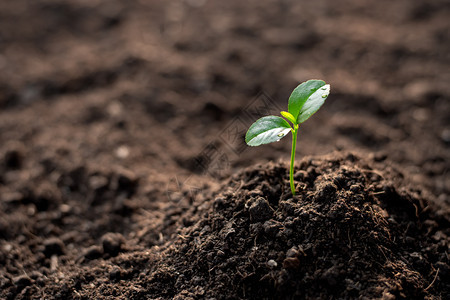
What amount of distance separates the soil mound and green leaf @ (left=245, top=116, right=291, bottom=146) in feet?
0.85

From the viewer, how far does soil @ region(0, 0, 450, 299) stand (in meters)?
1.32

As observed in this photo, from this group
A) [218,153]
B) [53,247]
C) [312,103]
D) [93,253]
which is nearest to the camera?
[312,103]

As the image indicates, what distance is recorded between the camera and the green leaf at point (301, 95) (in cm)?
129

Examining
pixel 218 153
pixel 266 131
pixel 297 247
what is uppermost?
pixel 266 131

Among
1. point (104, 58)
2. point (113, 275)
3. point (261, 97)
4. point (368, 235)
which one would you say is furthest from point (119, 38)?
point (368, 235)

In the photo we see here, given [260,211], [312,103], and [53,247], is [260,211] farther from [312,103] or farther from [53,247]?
[53,247]

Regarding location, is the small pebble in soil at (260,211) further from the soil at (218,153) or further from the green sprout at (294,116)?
the green sprout at (294,116)

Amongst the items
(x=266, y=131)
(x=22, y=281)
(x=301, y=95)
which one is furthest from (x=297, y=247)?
(x=22, y=281)

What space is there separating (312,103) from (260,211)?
16.5 inches

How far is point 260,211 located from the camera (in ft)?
4.52

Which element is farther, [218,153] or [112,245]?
[218,153]

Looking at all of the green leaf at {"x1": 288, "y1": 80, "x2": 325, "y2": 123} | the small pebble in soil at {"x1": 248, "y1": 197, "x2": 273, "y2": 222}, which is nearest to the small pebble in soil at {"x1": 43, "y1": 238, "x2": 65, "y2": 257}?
the small pebble in soil at {"x1": 248, "y1": 197, "x2": 273, "y2": 222}

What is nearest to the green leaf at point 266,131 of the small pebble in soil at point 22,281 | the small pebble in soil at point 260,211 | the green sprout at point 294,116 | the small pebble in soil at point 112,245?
the green sprout at point 294,116

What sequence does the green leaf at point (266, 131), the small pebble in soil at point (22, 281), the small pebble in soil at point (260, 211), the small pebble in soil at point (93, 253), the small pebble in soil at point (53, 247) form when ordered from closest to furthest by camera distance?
1. the green leaf at point (266, 131)
2. the small pebble in soil at point (260, 211)
3. the small pebble in soil at point (22, 281)
4. the small pebble in soil at point (93, 253)
5. the small pebble in soil at point (53, 247)
